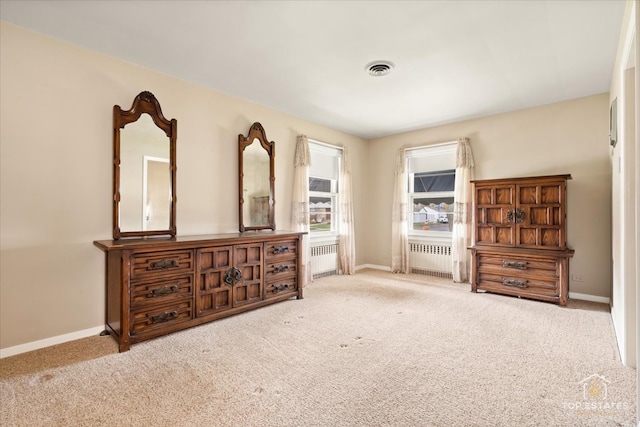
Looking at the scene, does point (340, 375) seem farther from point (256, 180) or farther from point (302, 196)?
point (302, 196)

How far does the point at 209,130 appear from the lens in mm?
3840

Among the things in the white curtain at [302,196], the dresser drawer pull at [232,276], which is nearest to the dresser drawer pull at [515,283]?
the white curtain at [302,196]

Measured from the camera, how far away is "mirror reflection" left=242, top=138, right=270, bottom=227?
4208 mm

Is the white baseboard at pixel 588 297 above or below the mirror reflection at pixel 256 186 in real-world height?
below

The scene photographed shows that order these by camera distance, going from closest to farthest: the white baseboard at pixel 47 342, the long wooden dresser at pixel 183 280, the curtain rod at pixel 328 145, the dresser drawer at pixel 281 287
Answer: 1. the white baseboard at pixel 47 342
2. the long wooden dresser at pixel 183 280
3. the dresser drawer at pixel 281 287
4. the curtain rod at pixel 328 145

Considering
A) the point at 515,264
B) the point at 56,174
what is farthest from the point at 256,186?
the point at 515,264

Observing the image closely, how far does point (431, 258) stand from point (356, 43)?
393cm

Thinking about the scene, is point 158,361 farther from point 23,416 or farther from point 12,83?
point 12,83

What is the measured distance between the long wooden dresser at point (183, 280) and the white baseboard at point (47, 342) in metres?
0.15

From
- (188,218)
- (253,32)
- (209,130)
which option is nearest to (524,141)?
(253,32)

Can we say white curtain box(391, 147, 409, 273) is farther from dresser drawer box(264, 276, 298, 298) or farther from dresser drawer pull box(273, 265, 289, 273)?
dresser drawer pull box(273, 265, 289, 273)

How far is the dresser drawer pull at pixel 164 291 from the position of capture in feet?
9.18

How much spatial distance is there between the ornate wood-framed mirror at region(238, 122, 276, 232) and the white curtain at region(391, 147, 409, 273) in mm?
2450

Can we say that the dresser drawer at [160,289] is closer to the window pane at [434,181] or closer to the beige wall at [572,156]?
the window pane at [434,181]
